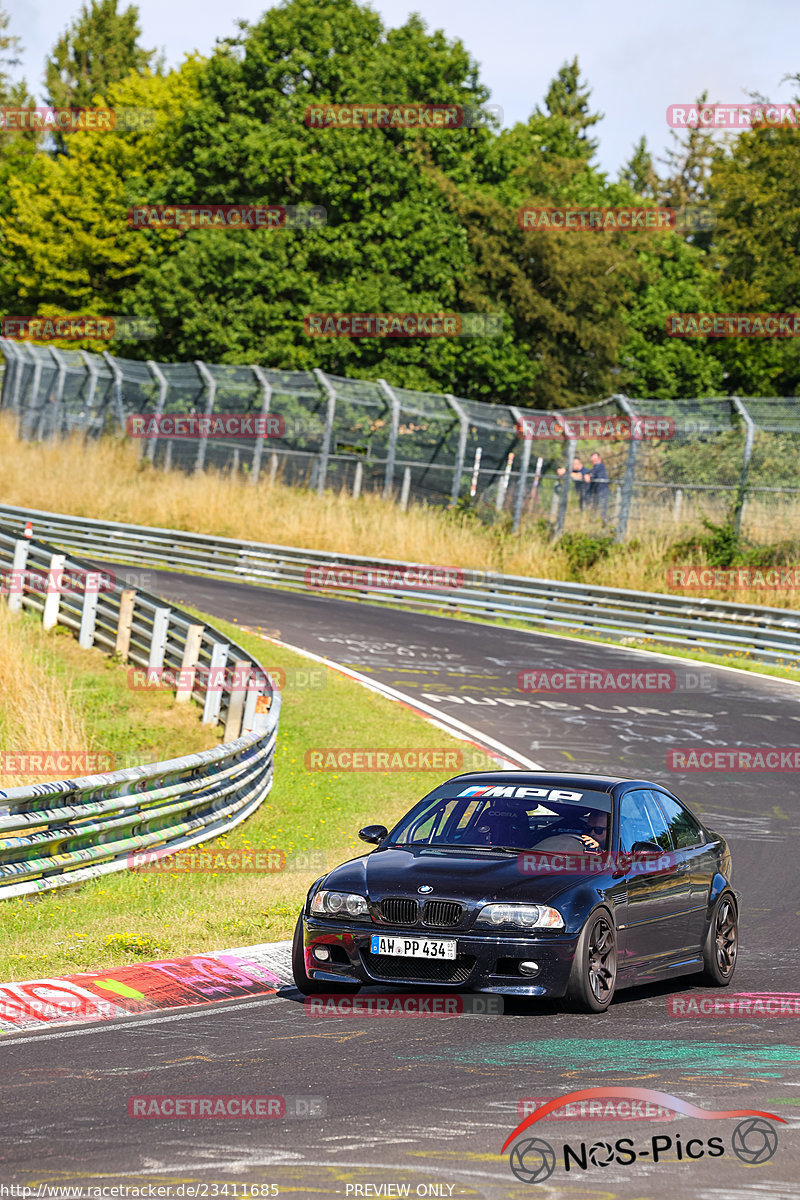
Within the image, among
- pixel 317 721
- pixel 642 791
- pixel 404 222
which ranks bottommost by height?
pixel 317 721

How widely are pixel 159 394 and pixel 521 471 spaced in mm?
13032

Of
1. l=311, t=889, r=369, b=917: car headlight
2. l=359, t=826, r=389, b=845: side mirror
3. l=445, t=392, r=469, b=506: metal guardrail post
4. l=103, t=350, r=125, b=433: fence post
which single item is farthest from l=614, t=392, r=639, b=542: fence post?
l=311, t=889, r=369, b=917: car headlight

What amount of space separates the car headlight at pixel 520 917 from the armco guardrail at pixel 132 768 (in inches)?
144

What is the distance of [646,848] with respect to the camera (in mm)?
9094

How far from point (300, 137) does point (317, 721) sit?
118ft

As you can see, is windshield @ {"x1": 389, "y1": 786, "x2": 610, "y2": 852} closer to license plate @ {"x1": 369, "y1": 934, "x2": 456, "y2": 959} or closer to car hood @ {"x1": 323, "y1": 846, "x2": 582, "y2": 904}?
car hood @ {"x1": 323, "y1": 846, "x2": 582, "y2": 904}

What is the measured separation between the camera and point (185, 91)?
68188 millimetres

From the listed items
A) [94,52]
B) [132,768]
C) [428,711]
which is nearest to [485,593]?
[428,711]

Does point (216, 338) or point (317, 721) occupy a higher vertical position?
point (216, 338)

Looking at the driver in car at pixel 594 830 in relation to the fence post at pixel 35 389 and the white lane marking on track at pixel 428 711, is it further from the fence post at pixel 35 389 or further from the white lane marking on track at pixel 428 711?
the fence post at pixel 35 389

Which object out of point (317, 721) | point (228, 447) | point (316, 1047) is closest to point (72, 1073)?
point (316, 1047)

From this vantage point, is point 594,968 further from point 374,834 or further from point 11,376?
point 11,376

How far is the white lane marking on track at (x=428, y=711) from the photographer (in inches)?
754

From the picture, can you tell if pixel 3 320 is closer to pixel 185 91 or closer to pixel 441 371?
pixel 185 91
